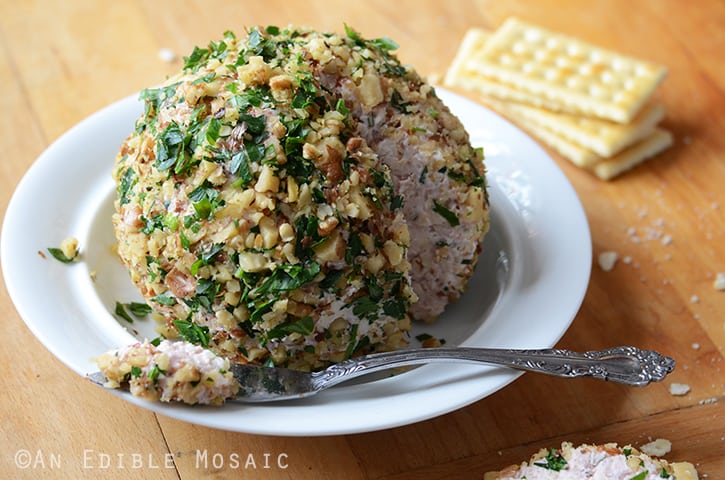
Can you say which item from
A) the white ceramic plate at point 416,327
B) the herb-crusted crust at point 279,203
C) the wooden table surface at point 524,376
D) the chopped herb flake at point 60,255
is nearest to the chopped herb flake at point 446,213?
the herb-crusted crust at point 279,203

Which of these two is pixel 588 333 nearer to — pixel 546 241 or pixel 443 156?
pixel 546 241

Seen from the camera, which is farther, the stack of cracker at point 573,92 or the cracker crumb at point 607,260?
the stack of cracker at point 573,92

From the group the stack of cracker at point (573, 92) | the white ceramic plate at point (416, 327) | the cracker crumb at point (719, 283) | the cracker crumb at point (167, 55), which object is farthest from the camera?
the cracker crumb at point (167, 55)

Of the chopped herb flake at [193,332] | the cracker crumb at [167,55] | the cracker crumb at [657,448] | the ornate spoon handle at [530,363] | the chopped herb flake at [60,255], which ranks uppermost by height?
the cracker crumb at [167,55]

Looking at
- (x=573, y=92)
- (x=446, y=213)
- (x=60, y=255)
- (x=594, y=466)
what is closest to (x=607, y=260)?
(x=573, y=92)

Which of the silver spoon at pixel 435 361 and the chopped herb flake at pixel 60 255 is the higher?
the chopped herb flake at pixel 60 255

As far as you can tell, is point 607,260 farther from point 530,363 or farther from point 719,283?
point 530,363

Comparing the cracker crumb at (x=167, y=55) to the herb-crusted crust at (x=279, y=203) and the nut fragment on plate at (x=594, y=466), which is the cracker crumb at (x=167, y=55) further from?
the nut fragment on plate at (x=594, y=466)
